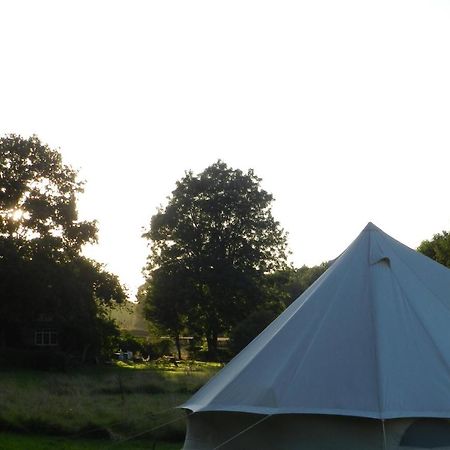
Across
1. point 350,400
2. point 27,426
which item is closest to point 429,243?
point 27,426

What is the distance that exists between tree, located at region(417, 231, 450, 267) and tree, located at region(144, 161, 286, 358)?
13032 mm

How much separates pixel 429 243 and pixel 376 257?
2003 inches

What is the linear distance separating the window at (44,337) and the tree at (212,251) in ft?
17.8

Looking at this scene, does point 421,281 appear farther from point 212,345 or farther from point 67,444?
point 212,345

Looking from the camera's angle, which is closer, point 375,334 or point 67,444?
point 375,334

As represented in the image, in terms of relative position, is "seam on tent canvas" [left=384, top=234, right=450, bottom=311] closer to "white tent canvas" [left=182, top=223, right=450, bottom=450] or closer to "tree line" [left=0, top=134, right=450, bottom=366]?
"white tent canvas" [left=182, top=223, right=450, bottom=450]

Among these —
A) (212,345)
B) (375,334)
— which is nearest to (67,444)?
(375,334)

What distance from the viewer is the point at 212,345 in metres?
44.8

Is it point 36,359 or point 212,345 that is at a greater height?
point 212,345

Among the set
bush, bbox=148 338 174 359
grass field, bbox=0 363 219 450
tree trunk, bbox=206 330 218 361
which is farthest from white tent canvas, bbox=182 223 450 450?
bush, bbox=148 338 174 359

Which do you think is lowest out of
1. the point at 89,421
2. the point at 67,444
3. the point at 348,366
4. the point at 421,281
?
the point at 67,444

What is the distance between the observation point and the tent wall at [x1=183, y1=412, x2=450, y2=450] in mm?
7879

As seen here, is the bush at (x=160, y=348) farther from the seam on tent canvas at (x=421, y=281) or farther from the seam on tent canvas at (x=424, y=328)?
the seam on tent canvas at (x=424, y=328)

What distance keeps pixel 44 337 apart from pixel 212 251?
1004 centimetres
